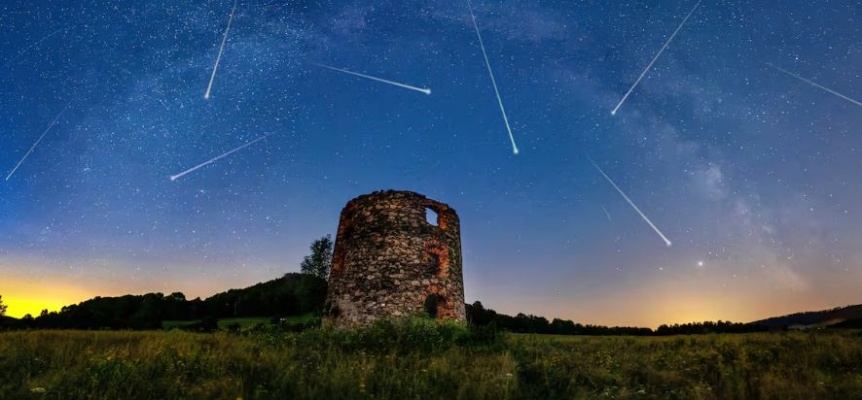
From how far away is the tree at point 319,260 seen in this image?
46.7 meters

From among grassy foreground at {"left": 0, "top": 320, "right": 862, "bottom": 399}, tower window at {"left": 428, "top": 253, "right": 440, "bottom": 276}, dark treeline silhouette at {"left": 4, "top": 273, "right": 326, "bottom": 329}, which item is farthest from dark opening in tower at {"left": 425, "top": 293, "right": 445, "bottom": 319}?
dark treeline silhouette at {"left": 4, "top": 273, "right": 326, "bottom": 329}

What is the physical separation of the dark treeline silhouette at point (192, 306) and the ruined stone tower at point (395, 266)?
88.3 feet

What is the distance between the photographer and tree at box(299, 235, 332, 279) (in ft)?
153

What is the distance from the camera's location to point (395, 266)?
1471 centimetres

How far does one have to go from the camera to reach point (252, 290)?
151 feet

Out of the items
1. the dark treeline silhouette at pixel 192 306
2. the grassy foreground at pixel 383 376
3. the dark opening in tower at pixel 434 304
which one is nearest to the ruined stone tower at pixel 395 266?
the dark opening in tower at pixel 434 304

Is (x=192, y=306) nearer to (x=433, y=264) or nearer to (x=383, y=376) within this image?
(x=433, y=264)

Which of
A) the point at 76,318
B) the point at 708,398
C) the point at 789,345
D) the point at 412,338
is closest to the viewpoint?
the point at 708,398

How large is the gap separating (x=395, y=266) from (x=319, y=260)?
35166 mm

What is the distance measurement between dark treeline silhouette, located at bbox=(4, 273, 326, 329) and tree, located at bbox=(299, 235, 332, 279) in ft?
3.57

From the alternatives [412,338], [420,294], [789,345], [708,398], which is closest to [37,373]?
[412,338]

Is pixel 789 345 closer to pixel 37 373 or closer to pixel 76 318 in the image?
pixel 37 373

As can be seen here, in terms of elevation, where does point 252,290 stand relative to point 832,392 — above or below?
above

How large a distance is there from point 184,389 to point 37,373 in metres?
2.84
